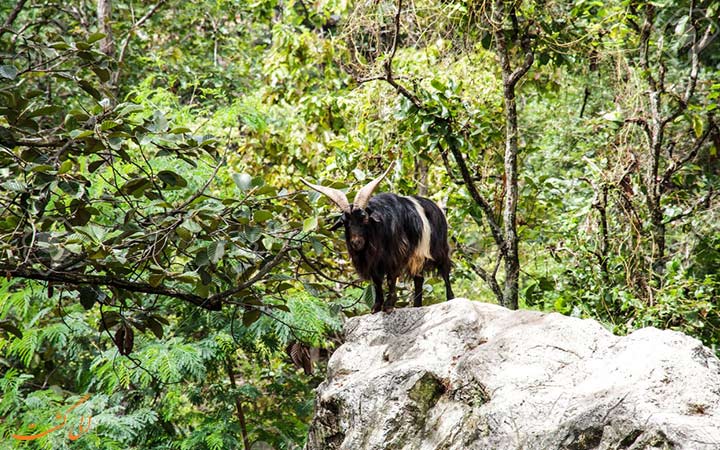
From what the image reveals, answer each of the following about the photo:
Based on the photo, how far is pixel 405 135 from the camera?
784cm

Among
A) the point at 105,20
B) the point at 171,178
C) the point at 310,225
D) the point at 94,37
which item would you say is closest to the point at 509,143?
the point at 310,225

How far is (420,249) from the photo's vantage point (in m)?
6.28

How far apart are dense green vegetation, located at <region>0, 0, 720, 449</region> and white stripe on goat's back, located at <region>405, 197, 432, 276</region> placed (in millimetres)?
524

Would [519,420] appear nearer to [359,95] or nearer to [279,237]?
[279,237]

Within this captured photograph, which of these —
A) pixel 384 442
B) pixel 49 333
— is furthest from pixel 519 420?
pixel 49 333

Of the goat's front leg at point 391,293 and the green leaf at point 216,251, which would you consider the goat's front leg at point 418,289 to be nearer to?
the goat's front leg at point 391,293

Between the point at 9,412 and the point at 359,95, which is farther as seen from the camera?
the point at 359,95

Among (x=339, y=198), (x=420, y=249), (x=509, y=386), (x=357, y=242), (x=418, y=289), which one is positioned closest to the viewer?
(x=509, y=386)

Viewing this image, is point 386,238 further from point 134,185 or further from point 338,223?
point 134,185

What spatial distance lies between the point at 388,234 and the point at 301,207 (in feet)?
5.13

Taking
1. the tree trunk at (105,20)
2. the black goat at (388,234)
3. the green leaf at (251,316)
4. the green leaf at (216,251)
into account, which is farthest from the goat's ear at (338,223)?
the tree trunk at (105,20)

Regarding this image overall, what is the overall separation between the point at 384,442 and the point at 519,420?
0.99 metres

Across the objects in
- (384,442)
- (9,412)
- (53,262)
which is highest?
(53,262)

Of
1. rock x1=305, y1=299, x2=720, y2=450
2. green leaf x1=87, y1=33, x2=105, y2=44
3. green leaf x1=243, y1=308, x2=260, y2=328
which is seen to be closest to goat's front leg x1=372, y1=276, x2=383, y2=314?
rock x1=305, y1=299, x2=720, y2=450
